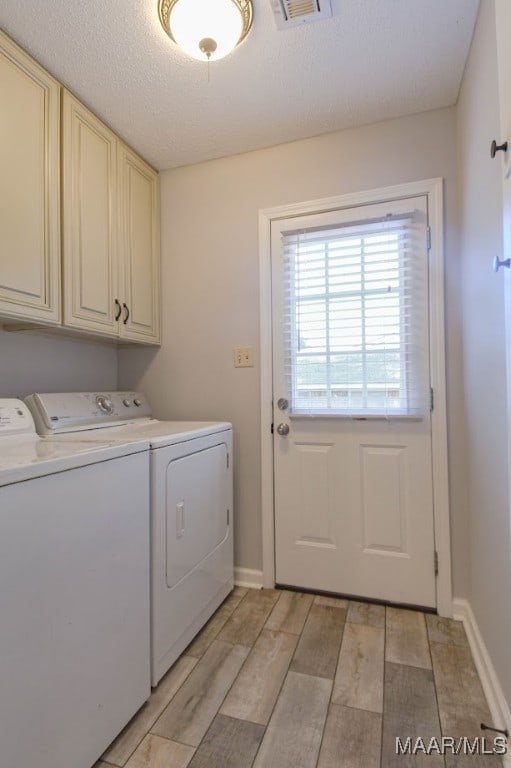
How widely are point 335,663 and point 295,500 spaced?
72cm

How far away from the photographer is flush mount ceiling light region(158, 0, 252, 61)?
1250mm

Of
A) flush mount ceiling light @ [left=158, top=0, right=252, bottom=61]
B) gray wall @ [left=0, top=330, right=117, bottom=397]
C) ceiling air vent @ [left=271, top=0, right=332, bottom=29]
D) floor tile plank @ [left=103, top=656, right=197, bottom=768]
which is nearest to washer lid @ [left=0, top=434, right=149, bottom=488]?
gray wall @ [left=0, top=330, right=117, bottom=397]

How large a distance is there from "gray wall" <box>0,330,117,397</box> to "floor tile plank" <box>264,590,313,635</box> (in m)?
1.55

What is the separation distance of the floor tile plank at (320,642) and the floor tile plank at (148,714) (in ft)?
1.40

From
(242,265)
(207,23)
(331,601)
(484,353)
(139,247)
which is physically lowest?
(331,601)

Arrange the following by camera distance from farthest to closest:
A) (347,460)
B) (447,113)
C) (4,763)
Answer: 1. (347,460)
2. (447,113)
3. (4,763)

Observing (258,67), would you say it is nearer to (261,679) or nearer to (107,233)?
(107,233)

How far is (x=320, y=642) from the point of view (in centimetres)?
159

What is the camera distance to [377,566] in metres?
1.88

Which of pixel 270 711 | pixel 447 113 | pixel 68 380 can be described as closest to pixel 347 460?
pixel 270 711

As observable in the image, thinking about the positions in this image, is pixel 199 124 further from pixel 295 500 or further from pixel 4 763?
pixel 4 763

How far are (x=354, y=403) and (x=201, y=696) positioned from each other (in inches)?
53.0

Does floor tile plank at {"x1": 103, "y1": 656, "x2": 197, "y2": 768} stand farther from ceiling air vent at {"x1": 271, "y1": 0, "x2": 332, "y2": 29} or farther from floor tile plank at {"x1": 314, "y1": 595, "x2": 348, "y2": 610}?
ceiling air vent at {"x1": 271, "y1": 0, "x2": 332, "y2": 29}
